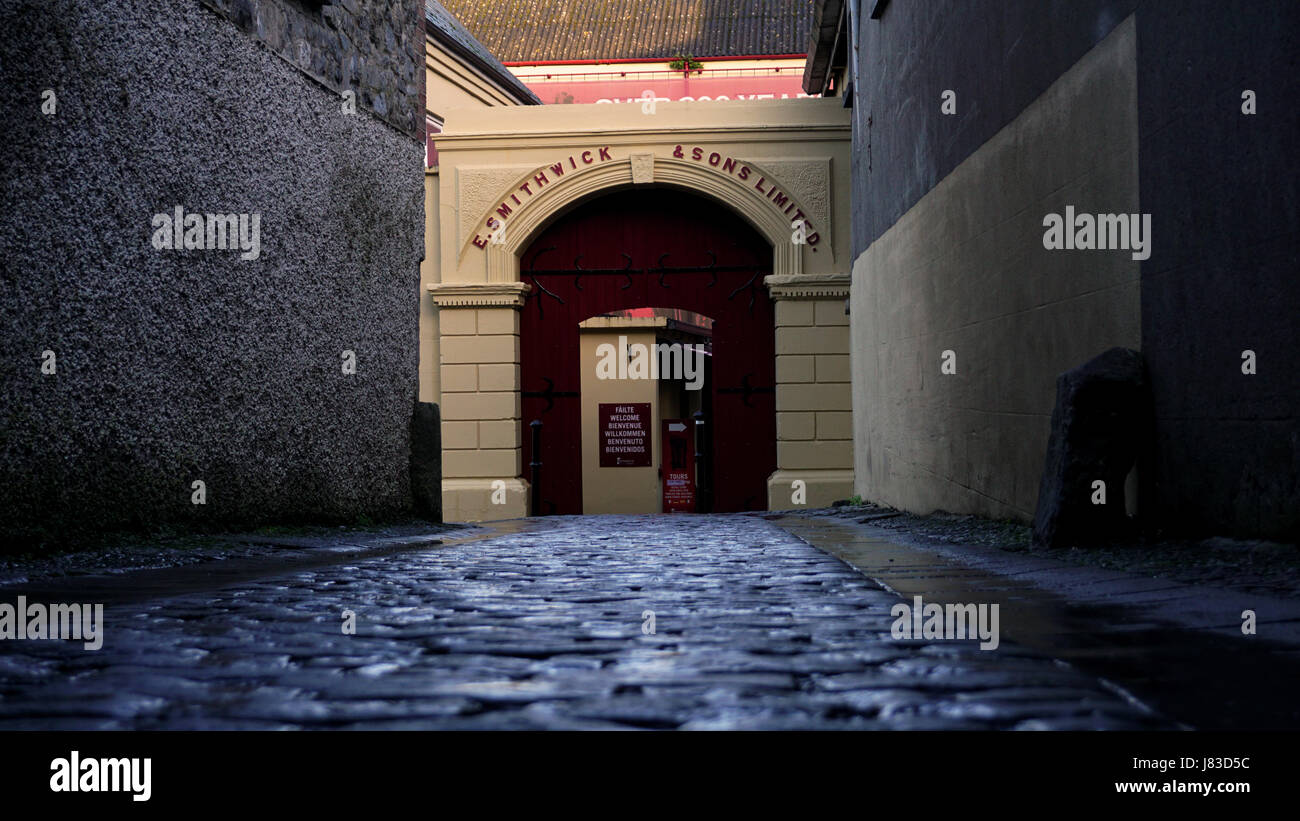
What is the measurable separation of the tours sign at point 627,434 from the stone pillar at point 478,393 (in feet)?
5.16

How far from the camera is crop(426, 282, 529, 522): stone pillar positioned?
1309 centimetres

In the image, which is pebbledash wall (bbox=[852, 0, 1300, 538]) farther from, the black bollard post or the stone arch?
the black bollard post

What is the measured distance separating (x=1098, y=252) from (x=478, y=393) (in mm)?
9077

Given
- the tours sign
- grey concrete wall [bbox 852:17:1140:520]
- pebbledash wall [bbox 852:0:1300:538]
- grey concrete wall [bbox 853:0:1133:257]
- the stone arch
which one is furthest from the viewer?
the tours sign

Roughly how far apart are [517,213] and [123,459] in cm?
859

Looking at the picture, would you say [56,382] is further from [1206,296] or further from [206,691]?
[1206,296]

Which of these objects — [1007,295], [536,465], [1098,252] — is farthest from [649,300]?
[1098,252]

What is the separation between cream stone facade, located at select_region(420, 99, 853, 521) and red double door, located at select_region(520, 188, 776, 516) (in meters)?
0.36

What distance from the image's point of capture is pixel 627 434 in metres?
14.7

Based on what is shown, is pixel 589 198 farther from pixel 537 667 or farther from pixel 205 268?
pixel 537 667

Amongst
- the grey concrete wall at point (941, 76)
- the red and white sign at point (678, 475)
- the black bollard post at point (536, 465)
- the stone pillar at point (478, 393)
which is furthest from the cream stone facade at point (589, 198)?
the red and white sign at point (678, 475)

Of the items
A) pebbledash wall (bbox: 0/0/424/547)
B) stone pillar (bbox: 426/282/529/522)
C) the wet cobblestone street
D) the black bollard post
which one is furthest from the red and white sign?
the wet cobblestone street

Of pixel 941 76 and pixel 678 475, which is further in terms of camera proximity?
pixel 678 475

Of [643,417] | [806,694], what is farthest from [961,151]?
[643,417]
